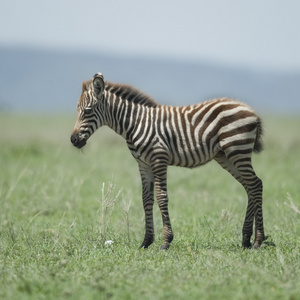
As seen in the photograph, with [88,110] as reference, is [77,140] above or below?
below

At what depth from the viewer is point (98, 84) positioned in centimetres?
795

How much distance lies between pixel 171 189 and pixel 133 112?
7.17 m

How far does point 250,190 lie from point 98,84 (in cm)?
304

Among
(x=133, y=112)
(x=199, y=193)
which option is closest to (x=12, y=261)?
(x=133, y=112)

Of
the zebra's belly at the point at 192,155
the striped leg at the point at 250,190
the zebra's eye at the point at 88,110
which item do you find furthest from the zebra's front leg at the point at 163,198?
the zebra's eye at the point at 88,110

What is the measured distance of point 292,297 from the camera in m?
5.19

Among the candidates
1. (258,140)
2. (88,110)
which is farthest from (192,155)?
(88,110)

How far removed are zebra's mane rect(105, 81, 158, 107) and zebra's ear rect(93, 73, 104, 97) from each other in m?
0.24

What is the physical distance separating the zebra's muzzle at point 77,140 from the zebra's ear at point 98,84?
2.49 ft

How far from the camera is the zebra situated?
7830mm

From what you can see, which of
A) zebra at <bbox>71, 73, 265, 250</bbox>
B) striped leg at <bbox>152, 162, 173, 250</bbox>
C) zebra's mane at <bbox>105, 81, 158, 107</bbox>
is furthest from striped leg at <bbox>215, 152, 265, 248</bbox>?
zebra's mane at <bbox>105, 81, 158, 107</bbox>

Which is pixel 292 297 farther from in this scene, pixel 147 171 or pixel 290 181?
pixel 290 181

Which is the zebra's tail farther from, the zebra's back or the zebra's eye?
the zebra's eye

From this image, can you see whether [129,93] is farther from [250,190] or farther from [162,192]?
[250,190]
